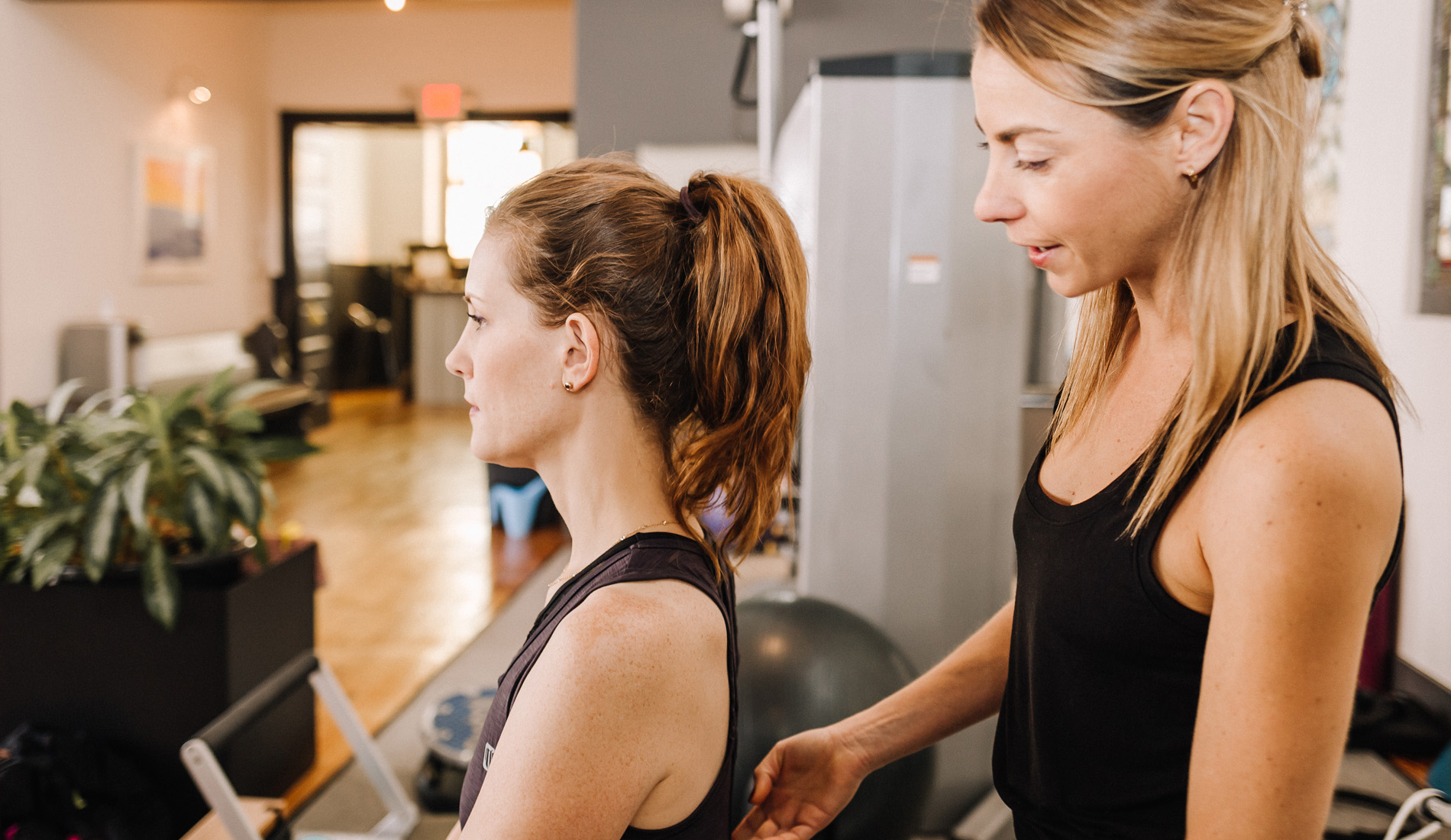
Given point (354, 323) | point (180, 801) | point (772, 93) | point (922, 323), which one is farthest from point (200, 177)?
point (922, 323)

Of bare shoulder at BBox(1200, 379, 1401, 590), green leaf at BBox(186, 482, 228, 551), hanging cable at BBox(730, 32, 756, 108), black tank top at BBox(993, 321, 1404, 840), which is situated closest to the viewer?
bare shoulder at BBox(1200, 379, 1401, 590)

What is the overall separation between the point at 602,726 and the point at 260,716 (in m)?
1.71

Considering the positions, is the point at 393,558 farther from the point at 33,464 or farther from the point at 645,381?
the point at 645,381

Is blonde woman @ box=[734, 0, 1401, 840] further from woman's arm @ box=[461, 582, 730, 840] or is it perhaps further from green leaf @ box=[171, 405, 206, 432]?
green leaf @ box=[171, 405, 206, 432]

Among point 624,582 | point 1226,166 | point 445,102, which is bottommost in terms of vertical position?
point 624,582

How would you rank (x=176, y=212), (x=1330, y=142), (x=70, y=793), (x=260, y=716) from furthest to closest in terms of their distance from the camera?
(x=176, y=212) → (x=1330, y=142) → (x=260, y=716) → (x=70, y=793)

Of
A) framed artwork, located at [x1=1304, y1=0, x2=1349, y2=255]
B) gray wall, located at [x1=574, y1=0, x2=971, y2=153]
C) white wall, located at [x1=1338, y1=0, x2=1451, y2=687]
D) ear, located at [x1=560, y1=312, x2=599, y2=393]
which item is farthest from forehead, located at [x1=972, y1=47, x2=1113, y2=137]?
gray wall, located at [x1=574, y1=0, x2=971, y2=153]

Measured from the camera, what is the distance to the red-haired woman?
0.90m

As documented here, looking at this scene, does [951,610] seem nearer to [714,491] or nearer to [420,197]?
[714,491]

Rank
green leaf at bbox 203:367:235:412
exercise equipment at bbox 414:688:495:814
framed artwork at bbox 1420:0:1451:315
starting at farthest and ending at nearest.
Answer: framed artwork at bbox 1420:0:1451:315 < exercise equipment at bbox 414:688:495:814 < green leaf at bbox 203:367:235:412

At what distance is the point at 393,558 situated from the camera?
194 inches

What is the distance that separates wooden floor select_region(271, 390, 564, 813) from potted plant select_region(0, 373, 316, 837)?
30 centimetres

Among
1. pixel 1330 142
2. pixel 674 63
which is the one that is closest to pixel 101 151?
pixel 674 63

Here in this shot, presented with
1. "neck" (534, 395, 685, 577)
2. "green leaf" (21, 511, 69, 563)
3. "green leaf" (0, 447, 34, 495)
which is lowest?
"green leaf" (21, 511, 69, 563)
